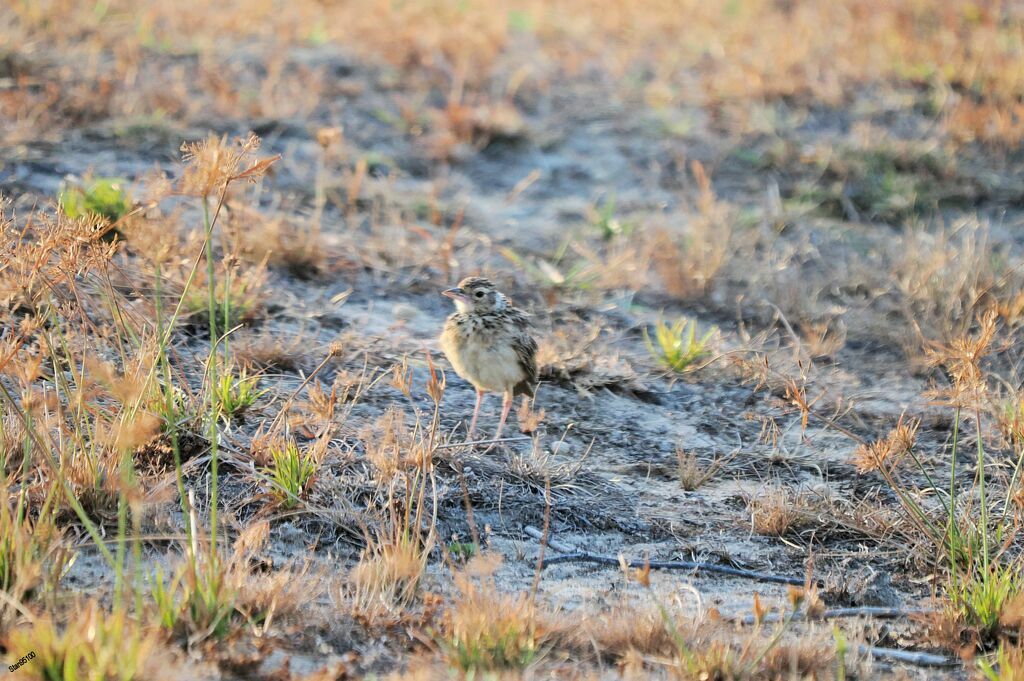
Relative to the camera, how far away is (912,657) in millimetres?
3898

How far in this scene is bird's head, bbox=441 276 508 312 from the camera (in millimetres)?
5711

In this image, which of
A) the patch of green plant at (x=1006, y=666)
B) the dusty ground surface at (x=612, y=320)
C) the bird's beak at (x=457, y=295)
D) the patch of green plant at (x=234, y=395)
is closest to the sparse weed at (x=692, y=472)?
the dusty ground surface at (x=612, y=320)

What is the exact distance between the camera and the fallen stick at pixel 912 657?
3.90 m

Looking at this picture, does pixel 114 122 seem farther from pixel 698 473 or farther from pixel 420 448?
pixel 698 473

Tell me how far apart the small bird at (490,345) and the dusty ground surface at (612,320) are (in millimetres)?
280

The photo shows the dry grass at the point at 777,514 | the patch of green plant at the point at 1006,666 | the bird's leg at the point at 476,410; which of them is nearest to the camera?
the patch of green plant at the point at 1006,666

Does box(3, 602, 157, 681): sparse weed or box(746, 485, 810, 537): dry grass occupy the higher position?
box(3, 602, 157, 681): sparse weed

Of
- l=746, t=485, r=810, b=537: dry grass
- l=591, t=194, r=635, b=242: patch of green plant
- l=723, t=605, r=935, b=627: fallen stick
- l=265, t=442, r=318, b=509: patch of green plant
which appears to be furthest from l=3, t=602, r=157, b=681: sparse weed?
l=591, t=194, r=635, b=242: patch of green plant

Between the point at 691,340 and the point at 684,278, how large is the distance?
1296mm

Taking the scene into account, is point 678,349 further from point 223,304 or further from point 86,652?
point 86,652

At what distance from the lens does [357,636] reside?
3738mm

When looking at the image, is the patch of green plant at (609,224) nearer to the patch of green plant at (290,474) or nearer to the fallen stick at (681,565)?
the fallen stick at (681,565)

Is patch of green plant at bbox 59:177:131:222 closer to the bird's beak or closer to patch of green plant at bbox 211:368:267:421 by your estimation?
patch of green plant at bbox 211:368:267:421

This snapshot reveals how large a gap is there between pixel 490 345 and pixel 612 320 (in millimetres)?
1984
